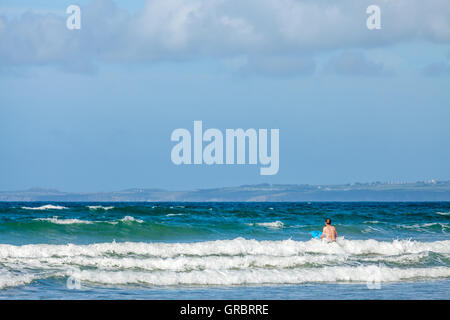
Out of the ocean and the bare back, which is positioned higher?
the bare back

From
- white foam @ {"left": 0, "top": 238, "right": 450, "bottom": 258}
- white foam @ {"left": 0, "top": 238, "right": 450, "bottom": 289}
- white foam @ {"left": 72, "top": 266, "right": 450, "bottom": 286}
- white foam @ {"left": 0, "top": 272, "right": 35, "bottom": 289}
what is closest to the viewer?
white foam @ {"left": 0, "top": 272, "right": 35, "bottom": 289}

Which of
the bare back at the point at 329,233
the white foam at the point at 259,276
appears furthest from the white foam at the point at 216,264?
the bare back at the point at 329,233

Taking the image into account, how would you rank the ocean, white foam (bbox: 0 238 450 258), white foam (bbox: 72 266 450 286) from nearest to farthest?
the ocean, white foam (bbox: 72 266 450 286), white foam (bbox: 0 238 450 258)

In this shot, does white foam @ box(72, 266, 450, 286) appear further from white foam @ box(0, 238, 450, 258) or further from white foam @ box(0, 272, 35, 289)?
white foam @ box(0, 238, 450, 258)

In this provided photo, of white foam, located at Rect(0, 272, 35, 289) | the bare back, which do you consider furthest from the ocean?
the bare back

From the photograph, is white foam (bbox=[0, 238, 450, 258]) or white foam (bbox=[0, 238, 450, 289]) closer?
white foam (bbox=[0, 238, 450, 289])

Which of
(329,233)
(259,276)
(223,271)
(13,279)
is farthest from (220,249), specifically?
(13,279)

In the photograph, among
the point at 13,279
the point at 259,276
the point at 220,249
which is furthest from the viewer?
the point at 220,249

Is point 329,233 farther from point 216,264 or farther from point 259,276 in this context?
point 259,276

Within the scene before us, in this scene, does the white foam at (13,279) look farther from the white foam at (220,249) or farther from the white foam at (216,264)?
the white foam at (220,249)

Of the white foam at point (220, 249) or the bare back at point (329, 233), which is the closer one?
the white foam at point (220, 249)
